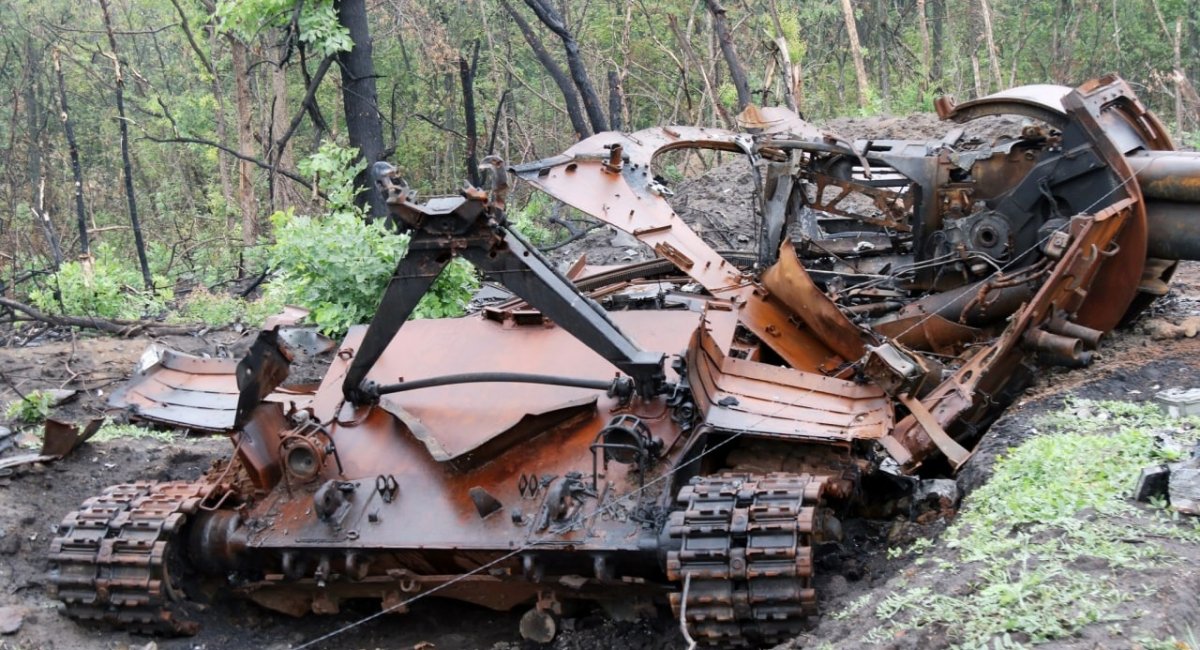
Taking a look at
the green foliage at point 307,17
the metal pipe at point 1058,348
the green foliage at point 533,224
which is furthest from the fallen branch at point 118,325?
the metal pipe at point 1058,348

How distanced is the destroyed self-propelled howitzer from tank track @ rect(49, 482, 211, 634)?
2 centimetres

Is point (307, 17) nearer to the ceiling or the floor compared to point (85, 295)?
nearer to the ceiling

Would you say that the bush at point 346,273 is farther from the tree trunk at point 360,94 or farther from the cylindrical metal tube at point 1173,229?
the cylindrical metal tube at point 1173,229

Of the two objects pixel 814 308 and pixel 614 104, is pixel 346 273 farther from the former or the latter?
pixel 614 104

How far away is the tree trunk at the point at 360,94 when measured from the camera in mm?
14062

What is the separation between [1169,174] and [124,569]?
6.94 meters

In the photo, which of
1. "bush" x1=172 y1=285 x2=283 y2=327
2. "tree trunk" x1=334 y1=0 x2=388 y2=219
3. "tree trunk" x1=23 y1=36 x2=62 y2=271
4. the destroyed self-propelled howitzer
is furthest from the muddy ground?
"tree trunk" x1=23 y1=36 x2=62 y2=271

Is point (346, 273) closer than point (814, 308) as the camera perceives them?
No

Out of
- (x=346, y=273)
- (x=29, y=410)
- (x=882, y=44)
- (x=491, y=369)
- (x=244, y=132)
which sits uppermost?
(x=882, y=44)

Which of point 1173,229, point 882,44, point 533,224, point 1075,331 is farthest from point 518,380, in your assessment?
point 882,44

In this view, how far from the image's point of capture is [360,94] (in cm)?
1411

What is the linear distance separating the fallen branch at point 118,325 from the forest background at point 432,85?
228 cm

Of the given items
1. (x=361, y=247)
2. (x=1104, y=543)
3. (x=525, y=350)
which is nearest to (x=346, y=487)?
(x=525, y=350)

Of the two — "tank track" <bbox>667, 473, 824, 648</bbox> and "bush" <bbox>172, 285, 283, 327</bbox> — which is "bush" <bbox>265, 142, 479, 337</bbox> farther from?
"tank track" <bbox>667, 473, 824, 648</bbox>
